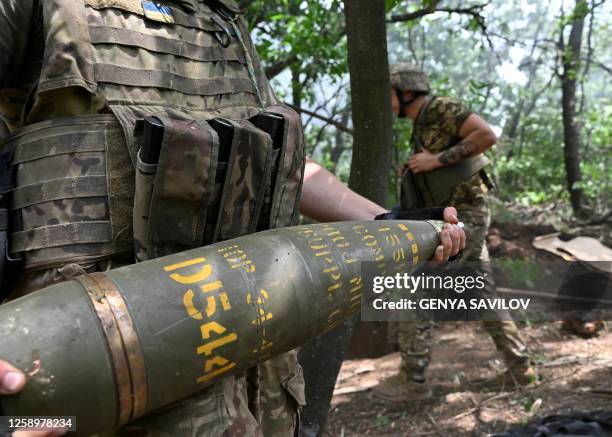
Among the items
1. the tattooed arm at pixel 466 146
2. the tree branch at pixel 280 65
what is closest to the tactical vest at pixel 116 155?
the tattooed arm at pixel 466 146

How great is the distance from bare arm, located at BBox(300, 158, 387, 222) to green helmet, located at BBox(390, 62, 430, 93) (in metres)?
2.56

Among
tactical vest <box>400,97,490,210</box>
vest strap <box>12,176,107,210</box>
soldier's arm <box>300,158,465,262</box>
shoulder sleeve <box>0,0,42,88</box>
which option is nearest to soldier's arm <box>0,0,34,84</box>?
shoulder sleeve <box>0,0,42,88</box>

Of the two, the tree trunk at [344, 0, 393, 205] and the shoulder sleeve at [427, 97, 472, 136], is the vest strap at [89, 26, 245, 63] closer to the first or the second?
the tree trunk at [344, 0, 393, 205]

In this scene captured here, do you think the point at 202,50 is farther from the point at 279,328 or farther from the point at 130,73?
the point at 279,328

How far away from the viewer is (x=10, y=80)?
4.32ft

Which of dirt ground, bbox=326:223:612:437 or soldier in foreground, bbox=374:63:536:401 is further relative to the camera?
soldier in foreground, bbox=374:63:536:401

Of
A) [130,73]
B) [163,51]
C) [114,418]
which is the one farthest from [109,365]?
[163,51]

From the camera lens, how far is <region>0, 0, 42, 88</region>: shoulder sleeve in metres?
1.20

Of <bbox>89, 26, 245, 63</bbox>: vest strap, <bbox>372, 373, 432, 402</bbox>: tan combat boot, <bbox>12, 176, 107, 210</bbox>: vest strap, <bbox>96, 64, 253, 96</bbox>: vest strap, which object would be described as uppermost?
<bbox>89, 26, 245, 63</bbox>: vest strap

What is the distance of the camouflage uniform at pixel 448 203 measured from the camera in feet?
13.2

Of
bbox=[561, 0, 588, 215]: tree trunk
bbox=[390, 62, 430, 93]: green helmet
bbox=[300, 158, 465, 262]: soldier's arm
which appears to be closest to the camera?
bbox=[300, 158, 465, 262]: soldier's arm

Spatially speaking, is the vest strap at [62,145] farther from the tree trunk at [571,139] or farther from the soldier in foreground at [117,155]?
the tree trunk at [571,139]

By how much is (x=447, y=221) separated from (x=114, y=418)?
117cm

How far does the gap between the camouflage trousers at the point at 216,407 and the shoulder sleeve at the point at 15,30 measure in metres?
0.48
